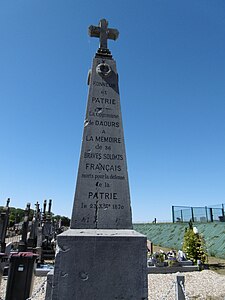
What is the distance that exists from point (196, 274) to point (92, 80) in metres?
11.6

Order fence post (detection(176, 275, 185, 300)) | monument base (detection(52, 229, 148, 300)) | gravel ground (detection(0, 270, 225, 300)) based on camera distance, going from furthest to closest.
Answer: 1. gravel ground (detection(0, 270, 225, 300))
2. fence post (detection(176, 275, 185, 300))
3. monument base (detection(52, 229, 148, 300))

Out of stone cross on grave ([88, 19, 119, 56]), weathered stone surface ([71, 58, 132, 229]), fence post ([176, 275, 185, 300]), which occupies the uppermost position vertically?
stone cross on grave ([88, 19, 119, 56])

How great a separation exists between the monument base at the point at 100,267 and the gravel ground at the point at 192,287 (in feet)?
15.4

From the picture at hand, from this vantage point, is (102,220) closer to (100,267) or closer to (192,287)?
(100,267)

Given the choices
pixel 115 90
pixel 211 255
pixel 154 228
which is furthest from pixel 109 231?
pixel 154 228

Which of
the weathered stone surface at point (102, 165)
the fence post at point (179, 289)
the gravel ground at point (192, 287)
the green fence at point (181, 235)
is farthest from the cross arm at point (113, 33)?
the green fence at point (181, 235)

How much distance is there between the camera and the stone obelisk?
3.01 m

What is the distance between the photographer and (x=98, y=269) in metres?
3.05

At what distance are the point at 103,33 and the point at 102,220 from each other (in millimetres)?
4000

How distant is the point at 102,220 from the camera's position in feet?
11.7

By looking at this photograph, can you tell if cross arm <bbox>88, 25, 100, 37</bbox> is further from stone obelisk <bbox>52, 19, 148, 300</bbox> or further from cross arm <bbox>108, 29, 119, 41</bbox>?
cross arm <bbox>108, 29, 119, 41</bbox>

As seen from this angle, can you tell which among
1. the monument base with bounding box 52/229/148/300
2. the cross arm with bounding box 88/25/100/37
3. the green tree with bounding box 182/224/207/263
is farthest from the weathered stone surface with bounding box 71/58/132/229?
the green tree with bounding box 182/224/207/263

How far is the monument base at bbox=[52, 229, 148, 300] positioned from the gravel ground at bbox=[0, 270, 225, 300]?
469 centimetres

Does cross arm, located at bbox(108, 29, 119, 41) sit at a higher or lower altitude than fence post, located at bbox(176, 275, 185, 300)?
higher
